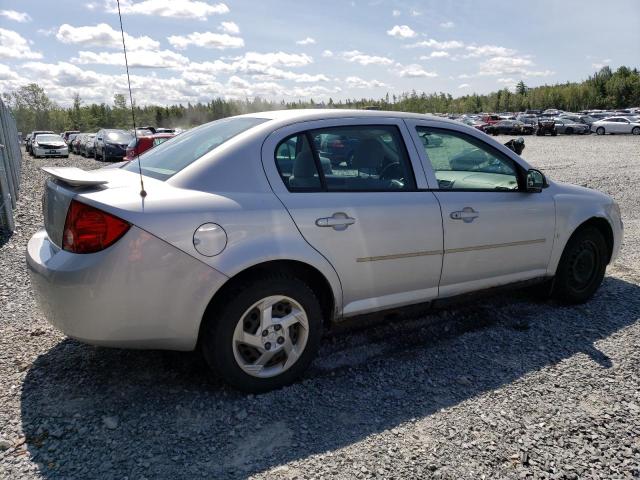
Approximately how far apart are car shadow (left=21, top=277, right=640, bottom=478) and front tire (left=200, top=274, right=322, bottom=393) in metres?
0.13

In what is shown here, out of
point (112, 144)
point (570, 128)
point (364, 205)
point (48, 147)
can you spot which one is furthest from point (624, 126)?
point (364, 205)

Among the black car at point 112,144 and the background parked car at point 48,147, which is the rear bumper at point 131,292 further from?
the background parked car at point 48,147

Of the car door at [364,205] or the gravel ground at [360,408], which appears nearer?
the gravel ground at [360,408]

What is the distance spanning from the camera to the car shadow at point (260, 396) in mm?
2502

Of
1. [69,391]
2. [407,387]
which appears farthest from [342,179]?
[69,391]

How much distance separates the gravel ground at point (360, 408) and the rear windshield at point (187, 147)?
1.28 meters

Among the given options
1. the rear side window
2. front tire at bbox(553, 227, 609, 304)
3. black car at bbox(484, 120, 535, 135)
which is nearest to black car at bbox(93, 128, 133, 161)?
the rear side window

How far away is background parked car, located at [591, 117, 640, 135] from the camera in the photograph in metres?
39.6

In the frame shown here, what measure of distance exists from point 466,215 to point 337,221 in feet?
3.52

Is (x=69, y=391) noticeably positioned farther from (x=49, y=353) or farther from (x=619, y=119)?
(x=619, y=119)

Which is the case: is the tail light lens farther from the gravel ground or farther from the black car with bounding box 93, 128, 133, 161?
the black car with bounding box 93, 128, 133, 161

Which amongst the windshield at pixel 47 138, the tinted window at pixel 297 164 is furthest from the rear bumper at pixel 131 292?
the windshield at pixel 47 138

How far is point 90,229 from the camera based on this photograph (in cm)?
262

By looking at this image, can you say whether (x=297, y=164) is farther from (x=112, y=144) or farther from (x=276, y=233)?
(x=112, y=144)
